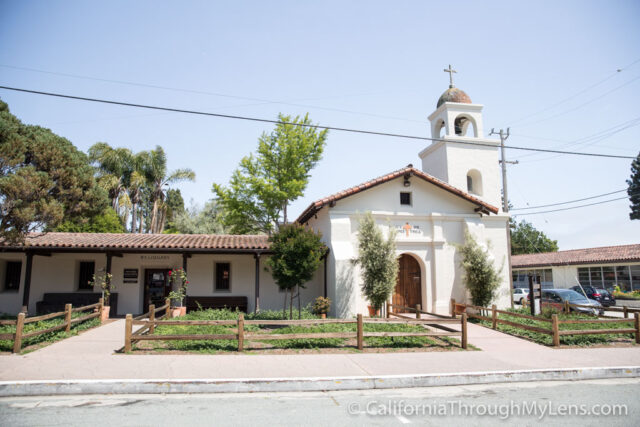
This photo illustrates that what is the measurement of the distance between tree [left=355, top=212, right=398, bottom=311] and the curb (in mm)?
6344

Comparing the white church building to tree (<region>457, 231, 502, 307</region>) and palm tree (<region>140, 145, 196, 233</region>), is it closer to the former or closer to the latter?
tree (<region>457, 231, 502, 307</region>)

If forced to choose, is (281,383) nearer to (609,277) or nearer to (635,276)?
(635,276)

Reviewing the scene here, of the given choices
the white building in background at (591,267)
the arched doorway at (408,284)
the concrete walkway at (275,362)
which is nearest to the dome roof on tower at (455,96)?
the arched doorway at (408,284)

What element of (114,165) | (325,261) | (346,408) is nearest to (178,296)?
(325,261)

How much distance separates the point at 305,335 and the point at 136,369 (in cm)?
373

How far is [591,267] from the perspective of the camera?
108 ft

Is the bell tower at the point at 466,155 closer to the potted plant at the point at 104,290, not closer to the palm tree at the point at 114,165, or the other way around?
the potted plant at the point at 104,290

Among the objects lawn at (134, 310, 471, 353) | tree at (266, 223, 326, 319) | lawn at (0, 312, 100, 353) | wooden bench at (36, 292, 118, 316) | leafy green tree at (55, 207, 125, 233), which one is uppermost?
leafy green tree at (55, 207, 125, 233)

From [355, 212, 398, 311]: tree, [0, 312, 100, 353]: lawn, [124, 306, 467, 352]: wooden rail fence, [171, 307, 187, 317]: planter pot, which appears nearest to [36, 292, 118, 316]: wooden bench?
[0, 312, 100, 353]: lawn

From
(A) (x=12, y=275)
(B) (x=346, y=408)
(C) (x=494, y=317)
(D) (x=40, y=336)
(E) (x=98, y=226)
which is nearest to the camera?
(B) (x=346, y=408)

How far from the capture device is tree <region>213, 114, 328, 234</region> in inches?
1147

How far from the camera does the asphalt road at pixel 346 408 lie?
5.50 meters

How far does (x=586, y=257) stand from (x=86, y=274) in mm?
34652

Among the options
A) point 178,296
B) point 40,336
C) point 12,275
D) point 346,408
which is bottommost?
point 346,408
